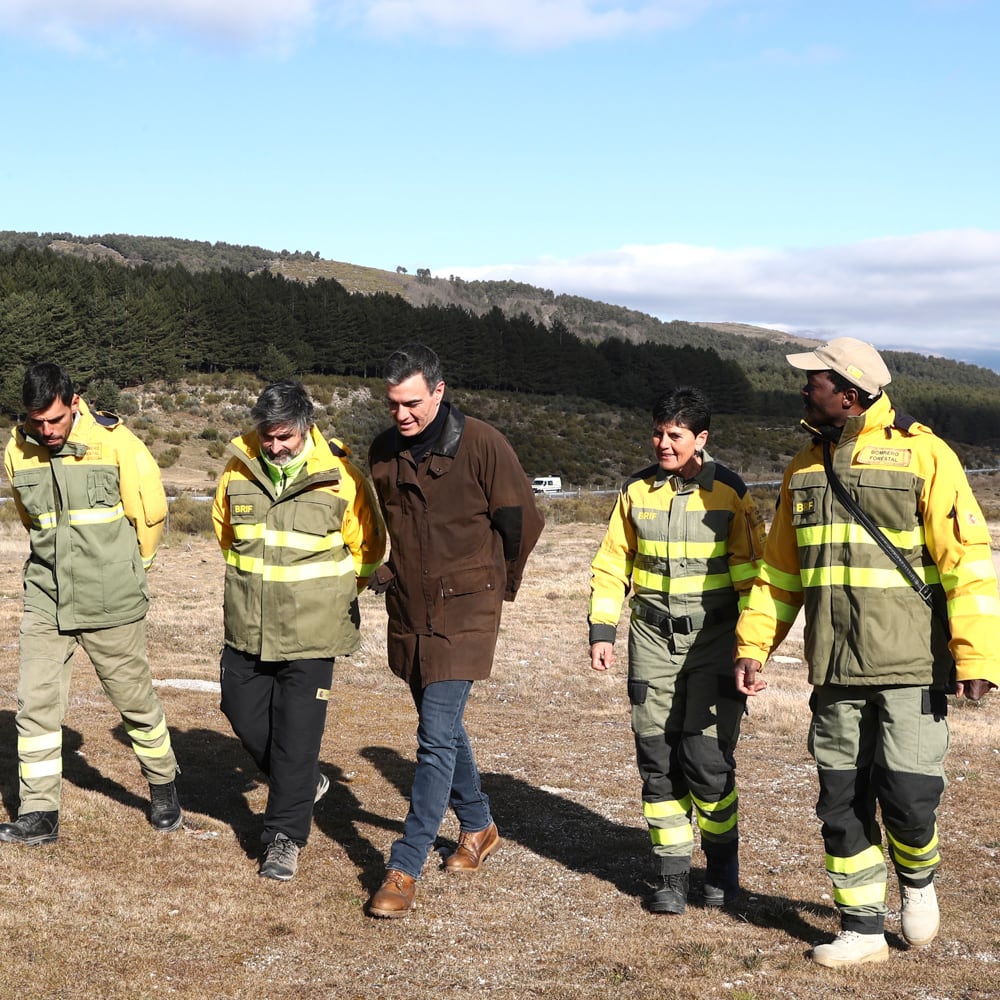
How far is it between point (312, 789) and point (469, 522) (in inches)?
56.5

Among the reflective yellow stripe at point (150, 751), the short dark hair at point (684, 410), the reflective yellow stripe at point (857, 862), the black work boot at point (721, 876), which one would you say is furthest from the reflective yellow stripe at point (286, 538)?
the reflective yellow stripe at point (857, 862)

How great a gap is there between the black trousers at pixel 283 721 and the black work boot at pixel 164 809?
674 mm

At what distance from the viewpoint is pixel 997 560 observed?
2684 centimetres

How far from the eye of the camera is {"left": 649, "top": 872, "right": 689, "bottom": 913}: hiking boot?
4.56m

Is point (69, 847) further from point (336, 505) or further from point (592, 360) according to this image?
point (592, 360)

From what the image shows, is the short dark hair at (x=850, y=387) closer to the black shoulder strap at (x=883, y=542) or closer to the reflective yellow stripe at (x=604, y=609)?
the black shoulder strap at (x=883, y=542)

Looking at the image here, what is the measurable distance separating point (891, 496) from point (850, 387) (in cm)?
41

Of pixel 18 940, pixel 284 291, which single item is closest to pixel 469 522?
pixel 18 940

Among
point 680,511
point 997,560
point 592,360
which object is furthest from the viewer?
point 592,360

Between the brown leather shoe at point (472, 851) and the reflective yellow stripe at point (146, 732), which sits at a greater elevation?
the reflective yellow stripe at point (146, 732)

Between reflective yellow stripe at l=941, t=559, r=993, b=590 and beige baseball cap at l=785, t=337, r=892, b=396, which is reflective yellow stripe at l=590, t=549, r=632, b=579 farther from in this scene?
reflective yellow stripe at l=941, t=559, r=993, b=590

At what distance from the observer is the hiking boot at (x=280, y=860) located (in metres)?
4.83

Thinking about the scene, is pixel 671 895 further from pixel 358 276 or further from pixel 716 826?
pixel 358 276

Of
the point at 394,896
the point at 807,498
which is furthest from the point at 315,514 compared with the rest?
the point at 807,498
